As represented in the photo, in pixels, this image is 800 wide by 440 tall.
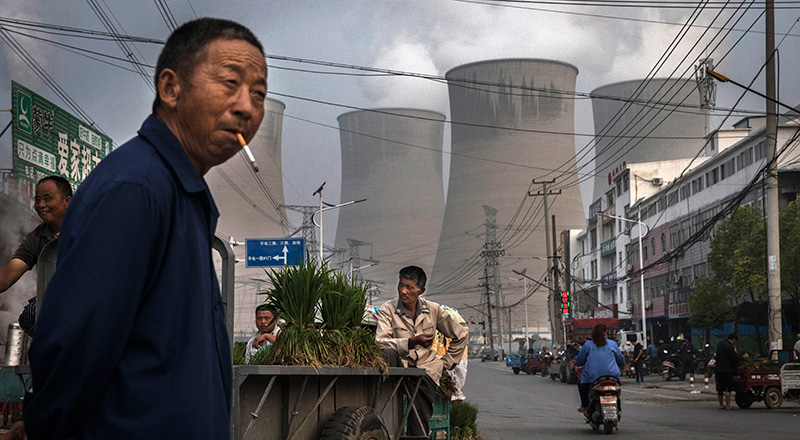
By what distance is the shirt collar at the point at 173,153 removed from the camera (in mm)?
1546

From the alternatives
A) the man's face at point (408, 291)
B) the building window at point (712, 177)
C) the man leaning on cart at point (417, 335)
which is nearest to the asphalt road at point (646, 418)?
the man leaning on cart at point (417, 335)

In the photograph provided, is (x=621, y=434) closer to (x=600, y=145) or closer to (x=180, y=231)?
(x=180, y=231)

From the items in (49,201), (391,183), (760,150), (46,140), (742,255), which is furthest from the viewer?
(391,183)

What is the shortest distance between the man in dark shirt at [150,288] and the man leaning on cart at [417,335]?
4345 mm

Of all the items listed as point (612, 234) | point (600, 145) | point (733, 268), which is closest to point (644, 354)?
point (733, 268)

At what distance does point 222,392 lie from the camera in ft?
5.07

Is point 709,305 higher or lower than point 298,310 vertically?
lower

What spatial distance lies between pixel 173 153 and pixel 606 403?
10754 millimetres

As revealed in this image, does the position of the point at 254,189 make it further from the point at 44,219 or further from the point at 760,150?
the point at 44,219

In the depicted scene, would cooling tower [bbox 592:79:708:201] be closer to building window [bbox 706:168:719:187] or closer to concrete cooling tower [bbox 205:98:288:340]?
concrete cooling tower [bbox 205:98:288:340]

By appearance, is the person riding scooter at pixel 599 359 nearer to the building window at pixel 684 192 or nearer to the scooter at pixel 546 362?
the scooter at pixel 546 362

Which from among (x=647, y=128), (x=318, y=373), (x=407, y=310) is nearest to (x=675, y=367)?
(x=407, y=310)

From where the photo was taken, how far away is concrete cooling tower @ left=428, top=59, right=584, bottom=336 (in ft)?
239

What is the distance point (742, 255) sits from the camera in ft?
99.3
